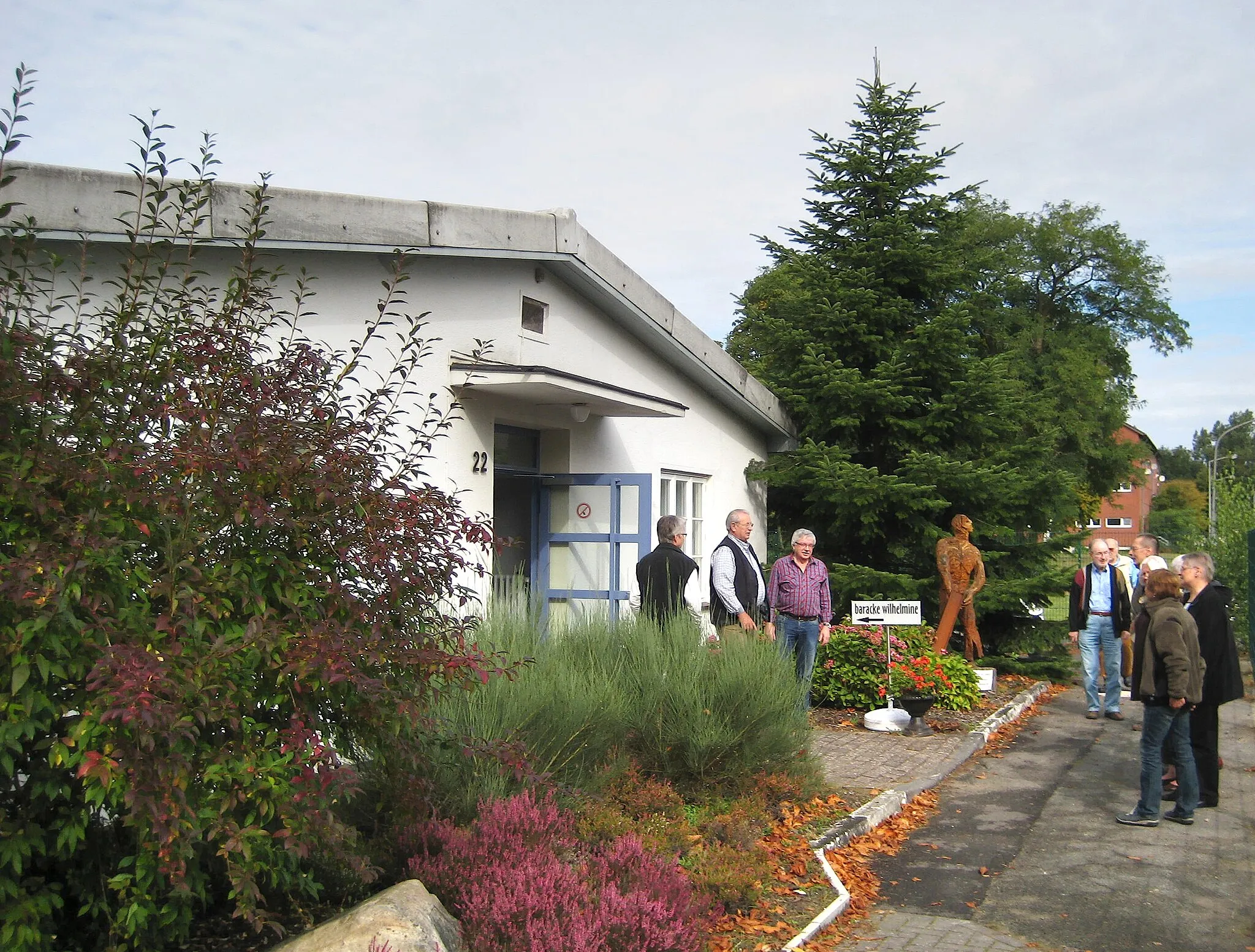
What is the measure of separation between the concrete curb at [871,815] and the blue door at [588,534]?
3485 mm

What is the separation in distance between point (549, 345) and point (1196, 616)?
6028mm

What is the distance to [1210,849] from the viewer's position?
711 cm

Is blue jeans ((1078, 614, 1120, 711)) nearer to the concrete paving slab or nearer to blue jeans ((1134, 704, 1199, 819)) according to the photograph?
the concrete paving slab

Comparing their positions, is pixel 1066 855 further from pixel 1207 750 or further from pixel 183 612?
pixel 183 612

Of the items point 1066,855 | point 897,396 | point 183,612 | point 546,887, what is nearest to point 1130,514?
point 897,396

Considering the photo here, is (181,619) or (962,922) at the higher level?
(181,619)

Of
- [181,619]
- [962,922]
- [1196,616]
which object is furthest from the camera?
[1196,616]

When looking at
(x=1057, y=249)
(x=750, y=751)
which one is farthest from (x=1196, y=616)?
(x=1057, y=249)

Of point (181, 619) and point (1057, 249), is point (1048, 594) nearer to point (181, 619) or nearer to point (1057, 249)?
point (181, 619)

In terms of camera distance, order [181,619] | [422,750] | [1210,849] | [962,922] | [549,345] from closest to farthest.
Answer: [181,619]
[422,750]
[962,922]
[1210,849]
[549,345]

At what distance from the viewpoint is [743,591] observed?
967 centimetres

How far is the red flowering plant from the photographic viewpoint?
11.1m

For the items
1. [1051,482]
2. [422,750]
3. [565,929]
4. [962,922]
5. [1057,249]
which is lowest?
[962,922]

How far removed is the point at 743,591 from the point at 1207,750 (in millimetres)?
3679
